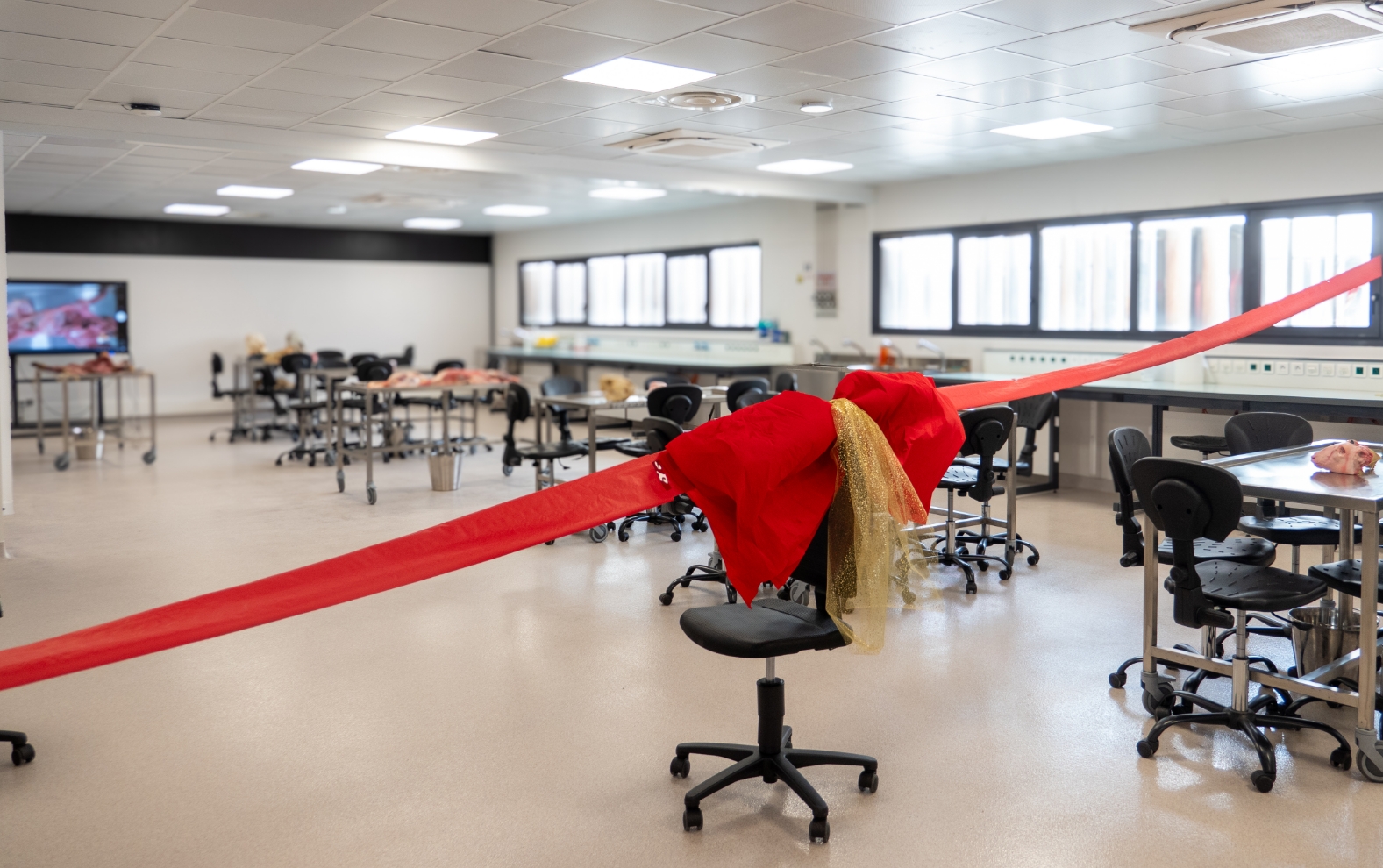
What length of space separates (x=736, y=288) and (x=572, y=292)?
11.0 ft

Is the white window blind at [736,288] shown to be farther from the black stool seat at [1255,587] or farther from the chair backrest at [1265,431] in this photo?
the black stool seat at [1255,587]

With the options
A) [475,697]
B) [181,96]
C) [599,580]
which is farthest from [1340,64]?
[181,96]

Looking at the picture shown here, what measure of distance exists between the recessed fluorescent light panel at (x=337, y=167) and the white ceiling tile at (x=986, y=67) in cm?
476

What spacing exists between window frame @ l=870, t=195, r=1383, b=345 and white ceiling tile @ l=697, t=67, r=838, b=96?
354 cm

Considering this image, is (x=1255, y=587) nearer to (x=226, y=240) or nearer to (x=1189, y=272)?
(x=1189, y=272)

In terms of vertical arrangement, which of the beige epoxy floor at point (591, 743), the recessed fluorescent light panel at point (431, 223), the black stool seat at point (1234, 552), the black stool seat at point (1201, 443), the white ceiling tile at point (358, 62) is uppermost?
the recessed fluorescent light panel at point (431, 223)

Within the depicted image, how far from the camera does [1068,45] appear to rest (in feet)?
15.3

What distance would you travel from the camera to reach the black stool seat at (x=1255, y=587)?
2.93m

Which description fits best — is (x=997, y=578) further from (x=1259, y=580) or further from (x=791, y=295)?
(x=791, y=295)

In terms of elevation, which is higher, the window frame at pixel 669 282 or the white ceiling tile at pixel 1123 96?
the white ceiling tile at pixel 1123 96

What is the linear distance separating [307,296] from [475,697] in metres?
12.0

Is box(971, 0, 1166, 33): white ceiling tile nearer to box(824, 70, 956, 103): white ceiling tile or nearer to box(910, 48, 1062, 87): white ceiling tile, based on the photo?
box(910, 48, 1062, 87): white ceiling tile

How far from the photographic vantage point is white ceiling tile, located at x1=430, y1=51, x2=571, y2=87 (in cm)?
490

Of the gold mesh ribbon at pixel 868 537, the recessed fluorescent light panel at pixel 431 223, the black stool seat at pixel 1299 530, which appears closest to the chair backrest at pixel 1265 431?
the black stool seat at pixel 1299 530
